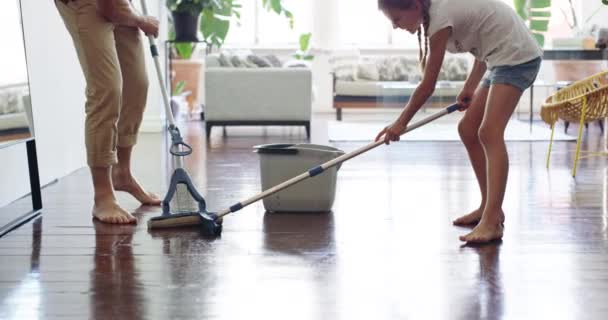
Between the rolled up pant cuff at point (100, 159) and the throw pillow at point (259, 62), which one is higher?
the throw pillow at point (259, 62)

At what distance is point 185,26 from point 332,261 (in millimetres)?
5470

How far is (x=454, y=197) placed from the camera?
13.4ft

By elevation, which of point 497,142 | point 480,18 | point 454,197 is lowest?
point 454,197

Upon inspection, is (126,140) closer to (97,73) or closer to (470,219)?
(97,73)

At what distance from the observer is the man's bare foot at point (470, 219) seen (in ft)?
11.2

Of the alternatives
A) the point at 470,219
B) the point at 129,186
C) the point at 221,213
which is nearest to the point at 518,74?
the point at 470,219

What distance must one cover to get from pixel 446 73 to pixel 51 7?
5591 mm

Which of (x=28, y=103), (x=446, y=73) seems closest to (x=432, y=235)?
(x=28, y=103)

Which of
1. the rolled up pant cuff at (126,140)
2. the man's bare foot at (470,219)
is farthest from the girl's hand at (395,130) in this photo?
the rolled up pant cuff at (126,140)

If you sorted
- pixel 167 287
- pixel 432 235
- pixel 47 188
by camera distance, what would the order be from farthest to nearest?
pixel 47 188 < pixel 432 235 < pixel 167 287

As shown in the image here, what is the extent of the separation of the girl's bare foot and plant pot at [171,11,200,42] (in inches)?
206

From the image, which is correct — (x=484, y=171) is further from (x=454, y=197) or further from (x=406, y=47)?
(x=406, y=47)

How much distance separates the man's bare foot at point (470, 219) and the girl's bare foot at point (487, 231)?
0.93ft

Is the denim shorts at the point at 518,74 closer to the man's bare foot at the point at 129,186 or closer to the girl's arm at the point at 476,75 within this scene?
the girl's arm at the point at 476,75
